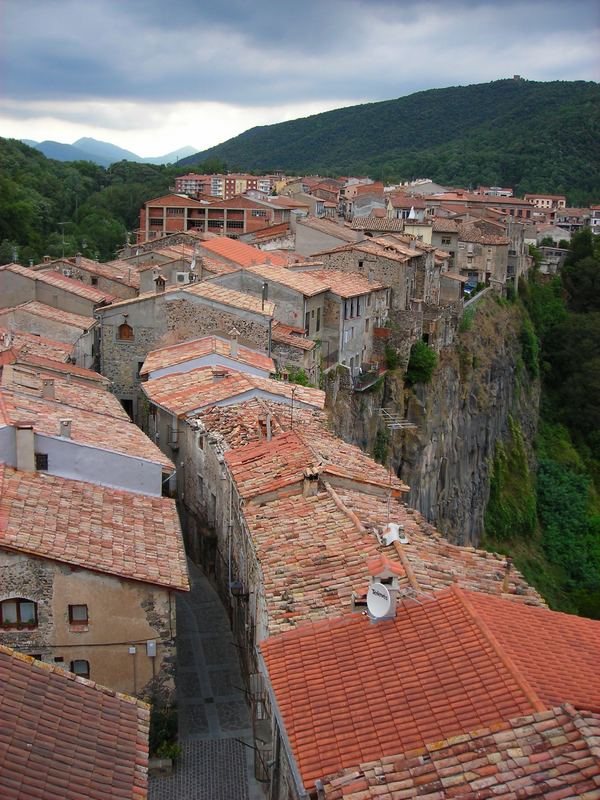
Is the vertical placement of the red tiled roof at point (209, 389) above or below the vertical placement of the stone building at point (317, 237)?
below

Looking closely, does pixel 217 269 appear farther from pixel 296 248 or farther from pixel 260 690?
pixel 260 690

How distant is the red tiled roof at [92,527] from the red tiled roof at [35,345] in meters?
11.4

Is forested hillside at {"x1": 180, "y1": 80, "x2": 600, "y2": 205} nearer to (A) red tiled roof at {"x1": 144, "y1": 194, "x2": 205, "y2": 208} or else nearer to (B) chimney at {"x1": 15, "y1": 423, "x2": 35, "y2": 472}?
(A) red tiled roof at {"x1": 144, "y1": 194, "x2": 205, "y2": 208}

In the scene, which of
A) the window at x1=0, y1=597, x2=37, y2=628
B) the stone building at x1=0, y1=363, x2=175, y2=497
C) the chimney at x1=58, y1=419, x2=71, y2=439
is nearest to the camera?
the window at x1=0, y1=597, x2=37, y2=628

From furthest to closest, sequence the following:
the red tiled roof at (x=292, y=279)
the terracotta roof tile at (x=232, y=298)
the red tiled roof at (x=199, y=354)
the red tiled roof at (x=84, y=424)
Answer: the red tiled roof at (x=292, y=279) < the terracotta roof tile at (x=232, y=298) < the red tiled roof at (x=199, y=354) < the red tiled roof at (x=84, y=424)

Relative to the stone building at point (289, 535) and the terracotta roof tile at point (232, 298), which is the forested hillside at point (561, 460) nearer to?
the terracotta roof tile at point (232, 298)

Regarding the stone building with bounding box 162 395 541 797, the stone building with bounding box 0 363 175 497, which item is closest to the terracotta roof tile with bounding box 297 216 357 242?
the stone building with bounding box 162 395 541 797

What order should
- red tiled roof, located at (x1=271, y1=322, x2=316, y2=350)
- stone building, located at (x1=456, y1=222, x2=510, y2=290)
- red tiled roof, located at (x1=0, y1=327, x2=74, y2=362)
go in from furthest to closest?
stone building, located at (x1=456, y1=222, x2=510, y2=290)
red tiled roof, located at (x1=271, y1=322, x2=316, y2=350)
red tiled roof, located at (x1=0, y1=327, x2=74, y2=362)

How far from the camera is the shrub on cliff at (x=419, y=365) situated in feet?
140

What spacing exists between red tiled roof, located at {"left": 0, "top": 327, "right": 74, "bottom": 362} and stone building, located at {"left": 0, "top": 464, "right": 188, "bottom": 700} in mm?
13752

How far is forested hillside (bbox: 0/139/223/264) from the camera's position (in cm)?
7338

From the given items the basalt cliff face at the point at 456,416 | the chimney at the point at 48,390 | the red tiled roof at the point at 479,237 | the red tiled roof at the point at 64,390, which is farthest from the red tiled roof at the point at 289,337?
the red tiled roof at the point at 479,237

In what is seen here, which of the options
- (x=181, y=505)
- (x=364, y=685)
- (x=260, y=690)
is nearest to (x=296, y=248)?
(x=181, y=505)

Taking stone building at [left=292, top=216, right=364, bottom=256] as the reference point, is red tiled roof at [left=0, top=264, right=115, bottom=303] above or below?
below
